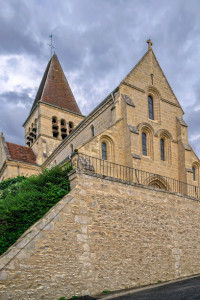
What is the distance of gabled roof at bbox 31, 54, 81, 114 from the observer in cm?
3406

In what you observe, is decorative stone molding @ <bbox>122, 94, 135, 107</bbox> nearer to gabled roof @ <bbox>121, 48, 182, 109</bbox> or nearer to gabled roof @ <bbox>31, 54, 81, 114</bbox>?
gabled roof @ <bbox>121, 48, 182, 109</bbox>

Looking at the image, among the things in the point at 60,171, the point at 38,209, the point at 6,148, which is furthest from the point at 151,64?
the point at 6,148

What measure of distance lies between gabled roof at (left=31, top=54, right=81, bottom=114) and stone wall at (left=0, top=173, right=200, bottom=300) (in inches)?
951

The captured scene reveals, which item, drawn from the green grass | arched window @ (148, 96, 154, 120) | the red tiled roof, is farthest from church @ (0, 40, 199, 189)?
the green grass

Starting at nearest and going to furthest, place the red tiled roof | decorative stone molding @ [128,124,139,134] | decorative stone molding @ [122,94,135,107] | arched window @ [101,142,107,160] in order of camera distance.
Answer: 1. decorative stone molding @ [128,124,139,134]
2. arched window @ [101,142,107,160]
3. decorative stone molding @ [122,94,135,107]
4. the red tiled roof

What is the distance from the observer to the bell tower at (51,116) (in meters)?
31.1

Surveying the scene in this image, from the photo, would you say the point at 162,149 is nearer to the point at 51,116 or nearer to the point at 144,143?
the point at 144,143

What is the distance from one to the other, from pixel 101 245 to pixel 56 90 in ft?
94.1

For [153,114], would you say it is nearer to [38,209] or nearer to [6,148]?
[38,209]

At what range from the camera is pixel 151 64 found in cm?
1941

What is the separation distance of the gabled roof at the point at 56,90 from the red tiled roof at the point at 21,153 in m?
5.99

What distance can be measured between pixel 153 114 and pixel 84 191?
1071 cm

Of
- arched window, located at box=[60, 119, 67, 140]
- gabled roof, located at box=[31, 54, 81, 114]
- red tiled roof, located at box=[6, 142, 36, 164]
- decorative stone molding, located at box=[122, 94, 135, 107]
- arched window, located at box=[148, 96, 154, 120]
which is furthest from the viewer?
gabled roof, located at box=[31, 54, 81, 114]

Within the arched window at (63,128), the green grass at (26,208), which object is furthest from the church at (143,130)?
the arched window at (63,128)
